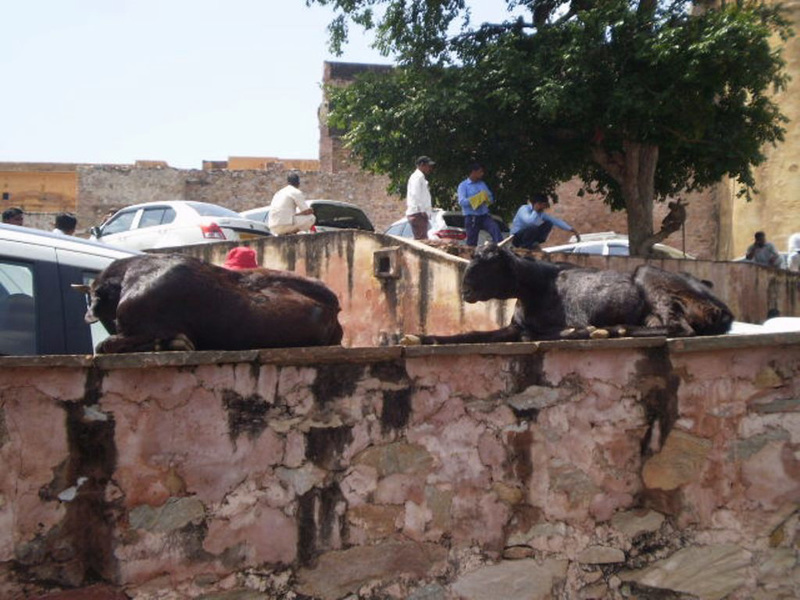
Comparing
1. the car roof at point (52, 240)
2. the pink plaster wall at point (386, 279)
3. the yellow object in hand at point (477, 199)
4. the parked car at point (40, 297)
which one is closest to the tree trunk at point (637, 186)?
the pink plaster wall at point (386, 279)

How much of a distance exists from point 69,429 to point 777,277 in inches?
541

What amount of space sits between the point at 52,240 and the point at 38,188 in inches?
1259

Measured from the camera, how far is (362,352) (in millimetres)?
4117

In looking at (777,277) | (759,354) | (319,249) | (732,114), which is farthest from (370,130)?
(759,354)

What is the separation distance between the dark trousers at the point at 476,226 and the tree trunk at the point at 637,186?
4.01 metres

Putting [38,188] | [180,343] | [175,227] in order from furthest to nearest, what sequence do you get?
1. [38,188]
2. [175,227]
3. [180,343]

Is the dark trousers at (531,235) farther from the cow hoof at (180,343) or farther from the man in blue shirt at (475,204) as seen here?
the cow hoof at (180,343)

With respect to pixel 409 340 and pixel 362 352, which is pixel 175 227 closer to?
pixel 409 340

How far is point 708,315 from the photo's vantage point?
18.7 ft

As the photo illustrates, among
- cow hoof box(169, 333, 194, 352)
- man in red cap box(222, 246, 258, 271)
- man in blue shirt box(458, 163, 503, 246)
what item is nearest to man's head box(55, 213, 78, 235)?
man in blue shirt box(458, 163, 503, 246)

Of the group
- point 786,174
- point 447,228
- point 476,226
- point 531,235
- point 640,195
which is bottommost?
point 531,235

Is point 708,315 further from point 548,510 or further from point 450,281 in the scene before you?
point 450,281

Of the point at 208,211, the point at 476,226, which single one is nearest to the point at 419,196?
the point at 476,226

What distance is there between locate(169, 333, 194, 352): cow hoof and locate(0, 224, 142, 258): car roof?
50.2 inches
